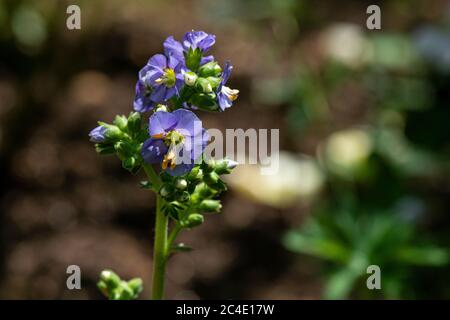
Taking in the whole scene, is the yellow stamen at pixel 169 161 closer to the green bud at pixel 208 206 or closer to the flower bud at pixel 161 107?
the flower bud at pixel 161 107

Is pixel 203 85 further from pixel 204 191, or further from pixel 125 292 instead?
pixel 125 292

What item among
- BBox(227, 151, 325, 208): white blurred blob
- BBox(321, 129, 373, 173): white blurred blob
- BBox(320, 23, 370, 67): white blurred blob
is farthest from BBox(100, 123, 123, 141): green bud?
BBox(320, 23, 370, 67): white blurred blob

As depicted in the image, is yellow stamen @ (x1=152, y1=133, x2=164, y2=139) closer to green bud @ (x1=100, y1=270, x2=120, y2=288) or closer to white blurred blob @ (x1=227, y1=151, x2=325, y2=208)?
green bud @ (x1=100, y1=270, x2=120, y2=288)

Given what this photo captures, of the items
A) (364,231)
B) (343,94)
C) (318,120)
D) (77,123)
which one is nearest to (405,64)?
(343,94)

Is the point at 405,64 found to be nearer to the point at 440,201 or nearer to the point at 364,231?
the point at 440,201

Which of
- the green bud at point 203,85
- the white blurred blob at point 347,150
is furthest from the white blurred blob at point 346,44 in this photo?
the green bud at point 203,85

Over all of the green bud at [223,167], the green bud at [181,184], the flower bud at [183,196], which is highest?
the green bud at [223,167]
